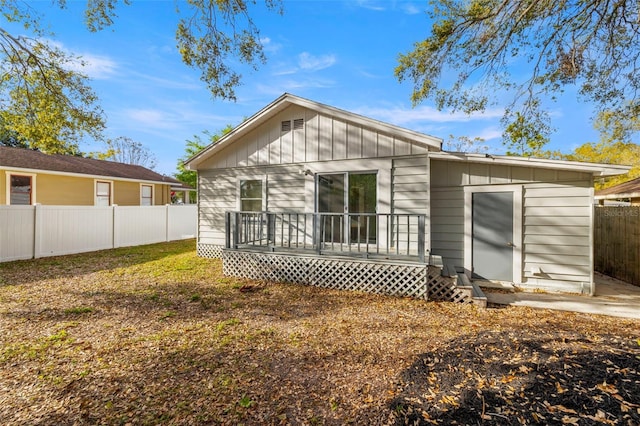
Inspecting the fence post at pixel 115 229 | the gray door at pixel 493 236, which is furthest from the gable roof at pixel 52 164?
the gray door at pixel 493 236

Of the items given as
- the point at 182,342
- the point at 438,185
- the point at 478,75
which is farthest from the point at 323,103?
the point at 182,342

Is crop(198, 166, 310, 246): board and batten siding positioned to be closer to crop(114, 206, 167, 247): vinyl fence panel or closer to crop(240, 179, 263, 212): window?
crop(240, 179, 263, 212): window

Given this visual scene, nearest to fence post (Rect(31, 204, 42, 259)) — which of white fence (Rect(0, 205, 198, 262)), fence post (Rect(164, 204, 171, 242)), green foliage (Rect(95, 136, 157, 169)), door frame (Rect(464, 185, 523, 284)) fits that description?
white fence (Rect(0, 205, 198, 262))

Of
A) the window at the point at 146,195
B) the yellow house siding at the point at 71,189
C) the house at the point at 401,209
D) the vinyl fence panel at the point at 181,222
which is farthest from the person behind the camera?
the window at the point at 146,195

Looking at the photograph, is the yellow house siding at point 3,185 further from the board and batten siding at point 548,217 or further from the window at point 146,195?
the board and batten siding at point 548,217

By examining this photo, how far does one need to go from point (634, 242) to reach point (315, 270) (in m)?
7.59

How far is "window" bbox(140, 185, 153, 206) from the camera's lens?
16.6 meters

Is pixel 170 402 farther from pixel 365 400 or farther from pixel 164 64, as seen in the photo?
pixel 164 64

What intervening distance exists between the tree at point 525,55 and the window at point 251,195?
16.5 ft

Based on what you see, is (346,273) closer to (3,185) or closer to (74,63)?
(74,63)

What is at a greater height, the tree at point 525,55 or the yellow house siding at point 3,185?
the tree at point 525,55

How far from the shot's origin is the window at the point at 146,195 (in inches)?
653

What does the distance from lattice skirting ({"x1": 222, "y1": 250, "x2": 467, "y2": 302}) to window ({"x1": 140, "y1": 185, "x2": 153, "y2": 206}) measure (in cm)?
1260

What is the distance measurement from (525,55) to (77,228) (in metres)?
14.3
